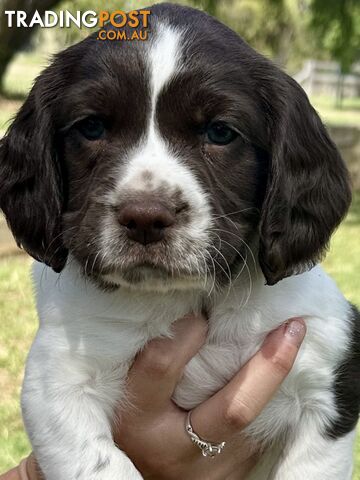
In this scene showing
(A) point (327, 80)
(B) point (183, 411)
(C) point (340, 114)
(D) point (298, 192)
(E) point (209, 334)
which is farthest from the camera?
(A) point (327, 80)

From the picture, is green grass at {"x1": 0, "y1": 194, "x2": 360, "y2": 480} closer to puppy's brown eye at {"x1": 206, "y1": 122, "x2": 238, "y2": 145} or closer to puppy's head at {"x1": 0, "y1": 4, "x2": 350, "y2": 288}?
puppy's head at {"x1": 0, "y1": 4, "x2": 350, "y2": 288}

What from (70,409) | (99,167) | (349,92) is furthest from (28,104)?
(349,92)

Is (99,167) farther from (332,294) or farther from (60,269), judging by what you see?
(332,294)

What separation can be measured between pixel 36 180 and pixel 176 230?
788 mm

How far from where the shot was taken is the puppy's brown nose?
2725 mm

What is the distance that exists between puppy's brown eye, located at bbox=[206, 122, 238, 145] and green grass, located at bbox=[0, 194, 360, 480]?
9.79ft

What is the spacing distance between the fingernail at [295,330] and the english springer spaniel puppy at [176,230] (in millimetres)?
49

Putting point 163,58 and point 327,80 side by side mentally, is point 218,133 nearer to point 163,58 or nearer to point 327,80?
point 163,58

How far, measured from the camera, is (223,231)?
120 inches

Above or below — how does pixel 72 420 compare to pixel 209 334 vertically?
below

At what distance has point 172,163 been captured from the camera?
9.75ft

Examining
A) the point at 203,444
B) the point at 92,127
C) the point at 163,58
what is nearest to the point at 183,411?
the point at 203,444

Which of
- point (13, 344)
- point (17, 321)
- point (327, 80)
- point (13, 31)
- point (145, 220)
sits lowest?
point (327, 80)

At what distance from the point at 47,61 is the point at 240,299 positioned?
145 cm
